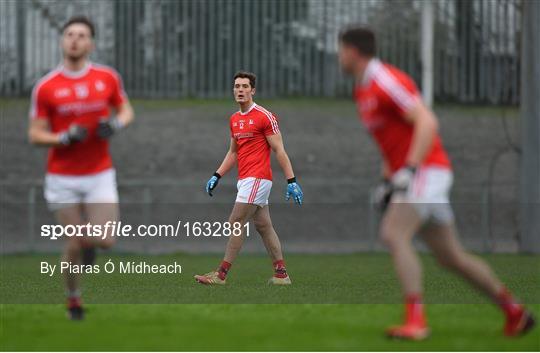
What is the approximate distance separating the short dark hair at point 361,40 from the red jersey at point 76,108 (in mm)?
1997

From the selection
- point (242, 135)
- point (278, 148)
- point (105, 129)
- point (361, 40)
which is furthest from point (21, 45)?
point (361, 40)

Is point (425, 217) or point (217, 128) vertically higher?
point (425, 217)

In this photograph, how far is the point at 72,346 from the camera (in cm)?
764

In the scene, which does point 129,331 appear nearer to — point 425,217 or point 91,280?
point 425,217

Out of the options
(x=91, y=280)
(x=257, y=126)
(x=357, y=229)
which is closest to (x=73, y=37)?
(x=257, y=126)

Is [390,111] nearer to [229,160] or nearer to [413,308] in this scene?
[413,308]

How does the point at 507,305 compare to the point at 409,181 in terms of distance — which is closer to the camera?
the point at 409,181

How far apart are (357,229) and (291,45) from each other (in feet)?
19.4

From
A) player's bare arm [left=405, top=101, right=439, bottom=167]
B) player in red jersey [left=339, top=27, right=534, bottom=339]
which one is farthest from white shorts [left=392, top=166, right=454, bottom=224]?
player's bare arm [left=405, top=101, right=439, bottom=167]

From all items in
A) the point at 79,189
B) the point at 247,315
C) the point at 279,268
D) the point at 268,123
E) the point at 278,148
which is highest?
the point at 79,189

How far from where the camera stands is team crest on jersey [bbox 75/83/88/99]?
892 cm

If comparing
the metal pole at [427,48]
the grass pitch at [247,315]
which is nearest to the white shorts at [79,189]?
the grass pitch at [247,315]

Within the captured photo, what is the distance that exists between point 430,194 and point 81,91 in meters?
2.76

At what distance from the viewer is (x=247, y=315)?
9.47 meters
